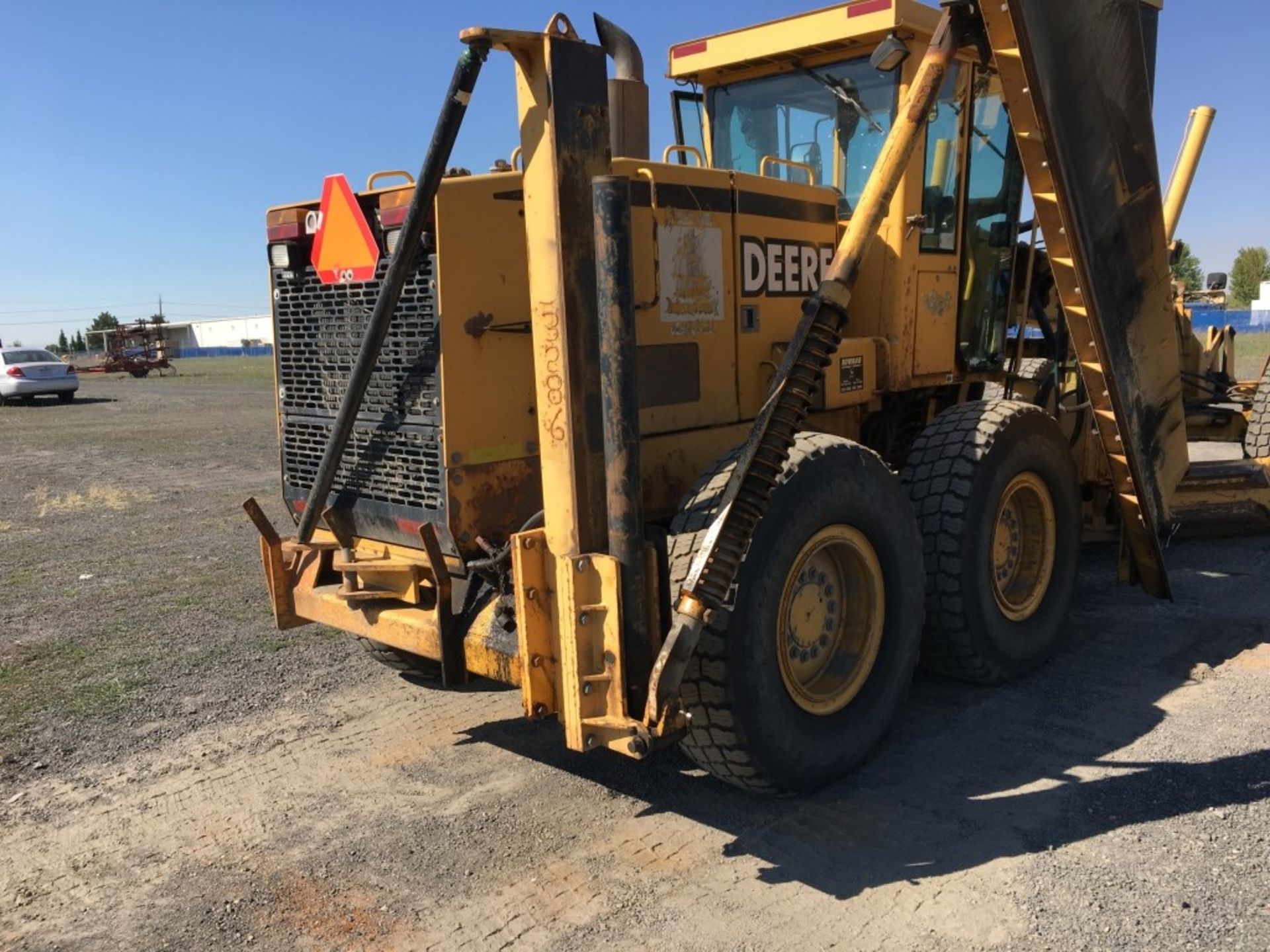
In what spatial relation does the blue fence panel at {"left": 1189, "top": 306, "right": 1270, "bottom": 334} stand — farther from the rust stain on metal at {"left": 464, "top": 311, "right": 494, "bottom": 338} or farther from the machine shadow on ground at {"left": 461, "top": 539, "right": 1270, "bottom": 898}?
the rust stain on metal at {"left": 464, "top": 311, "right": 494, "bottom": 338}

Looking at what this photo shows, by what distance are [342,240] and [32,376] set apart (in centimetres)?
2427

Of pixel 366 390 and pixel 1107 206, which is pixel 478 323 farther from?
pixel 1107 206

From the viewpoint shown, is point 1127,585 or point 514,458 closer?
point 514,458

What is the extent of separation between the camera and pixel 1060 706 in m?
4.65

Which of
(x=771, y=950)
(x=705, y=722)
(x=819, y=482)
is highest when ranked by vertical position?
(x=819, y=482)

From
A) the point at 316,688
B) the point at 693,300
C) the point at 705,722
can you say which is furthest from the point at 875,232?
the point at 316,688

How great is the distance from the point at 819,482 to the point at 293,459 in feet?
7.88

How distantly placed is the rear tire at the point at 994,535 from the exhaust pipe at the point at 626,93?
191cm

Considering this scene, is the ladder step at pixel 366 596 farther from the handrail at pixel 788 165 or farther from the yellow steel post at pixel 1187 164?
the yellow steel post at pixel 1187 164

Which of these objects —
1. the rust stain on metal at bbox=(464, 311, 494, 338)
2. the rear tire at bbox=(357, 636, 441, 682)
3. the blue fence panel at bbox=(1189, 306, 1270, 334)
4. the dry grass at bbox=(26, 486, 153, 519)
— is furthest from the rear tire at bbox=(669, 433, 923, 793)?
the blue fence panel at bbox=(1189, 306, 1270, 334)

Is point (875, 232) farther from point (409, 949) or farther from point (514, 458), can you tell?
point (409, 949)

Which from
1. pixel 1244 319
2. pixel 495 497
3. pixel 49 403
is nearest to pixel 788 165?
pixel 495 497

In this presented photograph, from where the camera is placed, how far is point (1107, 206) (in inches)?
186

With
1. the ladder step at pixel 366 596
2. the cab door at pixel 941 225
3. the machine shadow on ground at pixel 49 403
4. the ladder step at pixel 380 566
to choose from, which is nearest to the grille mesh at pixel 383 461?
the ladder step at pixel 380 566
